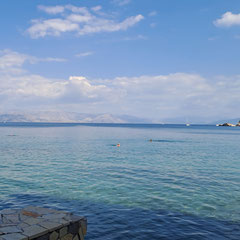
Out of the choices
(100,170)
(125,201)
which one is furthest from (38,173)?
(125,201)

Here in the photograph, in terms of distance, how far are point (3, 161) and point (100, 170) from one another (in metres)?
16.0

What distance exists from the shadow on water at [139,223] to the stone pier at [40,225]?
5.68 feet

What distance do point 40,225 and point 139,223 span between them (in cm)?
607

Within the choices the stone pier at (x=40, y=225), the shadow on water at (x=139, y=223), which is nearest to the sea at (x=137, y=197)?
the shadow on water at (x=139, y=223)

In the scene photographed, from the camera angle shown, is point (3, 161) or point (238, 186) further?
point (3, 161)

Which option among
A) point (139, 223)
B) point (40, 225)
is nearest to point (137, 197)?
point (139, 223)

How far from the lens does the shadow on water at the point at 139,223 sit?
12977 millimetres

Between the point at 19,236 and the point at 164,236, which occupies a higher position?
the point at 19,236

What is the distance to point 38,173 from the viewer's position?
2836 cm

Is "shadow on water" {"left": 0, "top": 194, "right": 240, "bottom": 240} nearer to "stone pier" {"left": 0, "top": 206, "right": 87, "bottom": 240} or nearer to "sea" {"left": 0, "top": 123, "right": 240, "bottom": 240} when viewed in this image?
"sea" {"left": 0, "top": 123, "right": 240, "bottom": 240}

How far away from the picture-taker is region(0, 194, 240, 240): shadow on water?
13.0 meters

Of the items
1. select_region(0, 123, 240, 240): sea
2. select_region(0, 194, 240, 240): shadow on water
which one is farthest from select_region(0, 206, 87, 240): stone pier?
select_region(0, 123, 240, 240): sea

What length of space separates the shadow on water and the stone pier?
5.68ft

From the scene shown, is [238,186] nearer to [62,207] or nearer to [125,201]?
[125,201]
